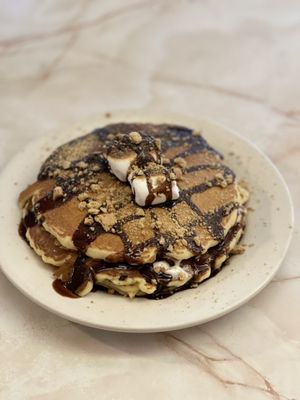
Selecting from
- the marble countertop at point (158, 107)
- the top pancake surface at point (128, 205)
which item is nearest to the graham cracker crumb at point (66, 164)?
the top pancake surface at point (128, 205)

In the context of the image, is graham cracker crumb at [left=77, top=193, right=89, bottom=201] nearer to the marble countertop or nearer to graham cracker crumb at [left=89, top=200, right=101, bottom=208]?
graham cracker crumb at [left=89, top=200, right=101, bottom=208]

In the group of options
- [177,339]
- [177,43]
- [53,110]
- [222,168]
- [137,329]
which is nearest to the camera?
[137,329]

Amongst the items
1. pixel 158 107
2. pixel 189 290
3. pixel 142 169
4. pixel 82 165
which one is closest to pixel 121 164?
pixel 142 169

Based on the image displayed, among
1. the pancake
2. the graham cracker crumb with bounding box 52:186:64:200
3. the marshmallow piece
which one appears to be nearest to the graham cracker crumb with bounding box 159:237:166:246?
the pancake

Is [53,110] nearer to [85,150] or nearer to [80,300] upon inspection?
[85,150]

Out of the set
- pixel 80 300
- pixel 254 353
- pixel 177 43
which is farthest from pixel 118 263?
pixel 177 43

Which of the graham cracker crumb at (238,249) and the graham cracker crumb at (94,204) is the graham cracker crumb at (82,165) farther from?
the graham cracker crumb at (238,249)
